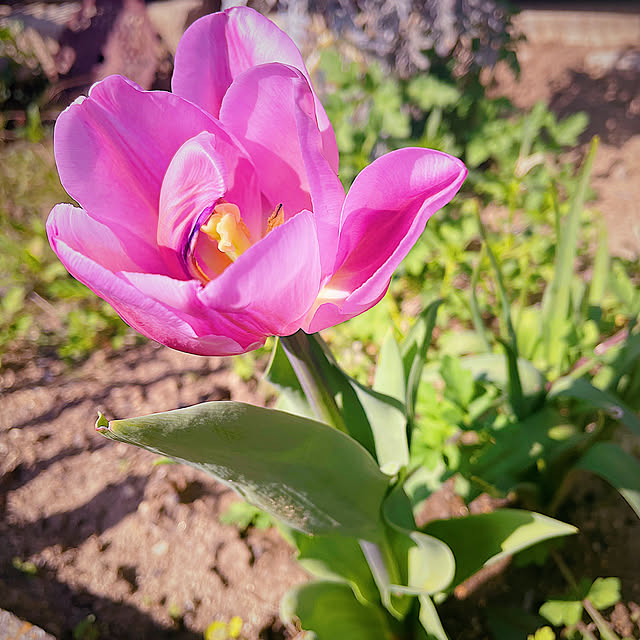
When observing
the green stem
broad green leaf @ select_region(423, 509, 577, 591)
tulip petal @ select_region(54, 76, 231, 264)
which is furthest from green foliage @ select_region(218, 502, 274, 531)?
tulip petal @ select_region(54, 76, 231, 264)

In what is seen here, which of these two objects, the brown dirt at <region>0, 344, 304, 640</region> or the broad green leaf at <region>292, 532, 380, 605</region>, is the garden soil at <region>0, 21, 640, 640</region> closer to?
the brown dirt at <region>0, 344, 304, 640</region>

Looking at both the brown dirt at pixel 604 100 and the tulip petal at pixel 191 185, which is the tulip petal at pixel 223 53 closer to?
the tulip petal at pixel 191 185

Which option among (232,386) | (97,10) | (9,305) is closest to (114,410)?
(232,386)

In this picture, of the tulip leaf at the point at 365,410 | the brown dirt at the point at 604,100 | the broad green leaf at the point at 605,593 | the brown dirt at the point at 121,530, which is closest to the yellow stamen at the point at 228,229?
the tulip leaf at the point at 365,410

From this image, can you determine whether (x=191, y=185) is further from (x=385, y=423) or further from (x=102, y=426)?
(x=385, y=423)

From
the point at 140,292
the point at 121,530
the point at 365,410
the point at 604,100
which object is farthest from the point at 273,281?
the point at 604,100

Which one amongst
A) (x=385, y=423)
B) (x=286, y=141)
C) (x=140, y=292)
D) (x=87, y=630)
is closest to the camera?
(x=140, y=292)
